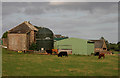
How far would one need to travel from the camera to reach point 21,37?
4966 cm

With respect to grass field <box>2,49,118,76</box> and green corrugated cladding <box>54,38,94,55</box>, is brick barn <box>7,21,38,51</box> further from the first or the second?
grass field <box>2,49,118,76</box>

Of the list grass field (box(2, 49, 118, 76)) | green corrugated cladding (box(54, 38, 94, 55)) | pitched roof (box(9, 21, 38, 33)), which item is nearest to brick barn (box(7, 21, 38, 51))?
pitched roof (box(9, 21, 38, 33))

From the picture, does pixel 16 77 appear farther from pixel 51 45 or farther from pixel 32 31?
pixel 32 31

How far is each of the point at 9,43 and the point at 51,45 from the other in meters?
15.1

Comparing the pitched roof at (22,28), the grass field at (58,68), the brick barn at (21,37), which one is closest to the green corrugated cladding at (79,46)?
the brick barn at (21,37)

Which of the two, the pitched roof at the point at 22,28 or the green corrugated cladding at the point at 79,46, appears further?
the pitched roof at the point at 22,28

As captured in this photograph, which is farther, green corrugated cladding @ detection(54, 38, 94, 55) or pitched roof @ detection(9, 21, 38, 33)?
pitched roof @ detection(9, 21, 38, 33)

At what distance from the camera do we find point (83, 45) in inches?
1529

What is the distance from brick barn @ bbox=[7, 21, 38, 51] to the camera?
49531 millimetres

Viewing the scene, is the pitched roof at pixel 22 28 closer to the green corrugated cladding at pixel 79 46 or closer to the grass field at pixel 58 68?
the green corrugated cladding at pixel 79 46

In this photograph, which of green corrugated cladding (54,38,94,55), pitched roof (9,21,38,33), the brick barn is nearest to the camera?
Result: green corrugated cladding (54,38,94,55)

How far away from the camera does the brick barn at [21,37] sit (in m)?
49.5

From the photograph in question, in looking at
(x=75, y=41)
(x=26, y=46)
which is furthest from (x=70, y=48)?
(x=26, y=46)

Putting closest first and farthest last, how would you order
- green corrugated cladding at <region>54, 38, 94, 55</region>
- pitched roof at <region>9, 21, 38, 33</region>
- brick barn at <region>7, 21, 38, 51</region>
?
green corrugated cladding at <region>54, 38, 94, 55</region> < brick barn at <region>7, 21, 38, 51</region> < pitched roof at <region>9, 21, 38, 33</region>
